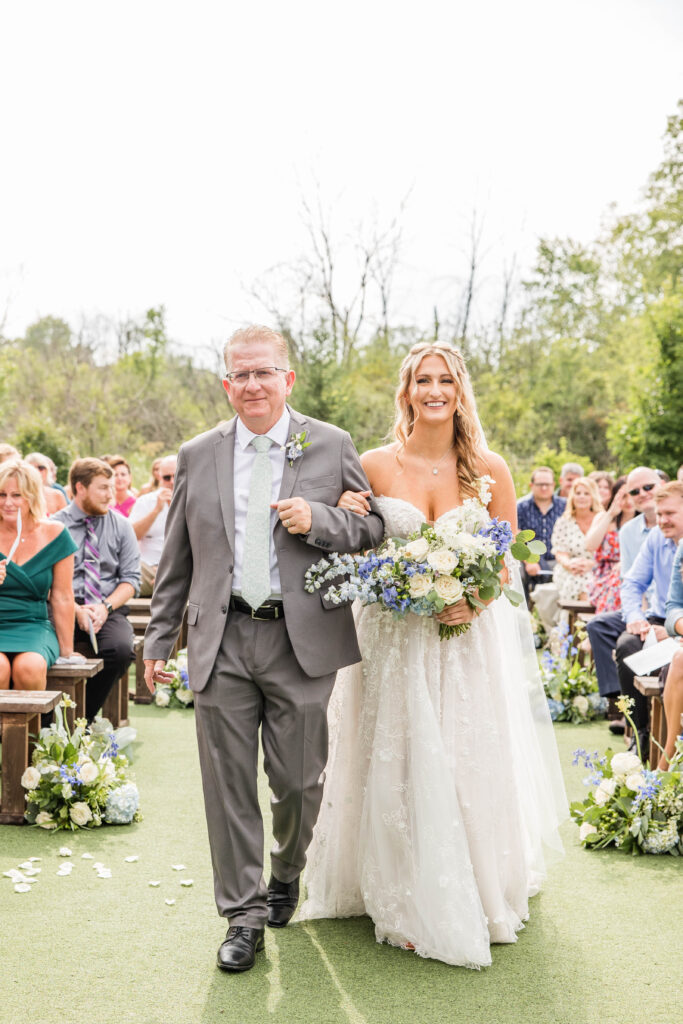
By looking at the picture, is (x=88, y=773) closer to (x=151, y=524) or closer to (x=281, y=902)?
(x=281, y=902)

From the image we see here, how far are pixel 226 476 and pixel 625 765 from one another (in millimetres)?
2663

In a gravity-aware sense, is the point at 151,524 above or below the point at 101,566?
above

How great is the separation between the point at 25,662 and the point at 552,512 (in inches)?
276

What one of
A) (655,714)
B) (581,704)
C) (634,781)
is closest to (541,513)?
(581,704)

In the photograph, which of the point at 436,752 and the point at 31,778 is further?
the point at 31,778

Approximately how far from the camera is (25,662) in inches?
229

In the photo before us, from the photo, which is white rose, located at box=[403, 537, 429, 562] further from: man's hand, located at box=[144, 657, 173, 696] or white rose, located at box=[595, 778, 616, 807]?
white rose, located at box=[595, 778, 616, 807]

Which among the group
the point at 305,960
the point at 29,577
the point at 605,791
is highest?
the point at 29,577

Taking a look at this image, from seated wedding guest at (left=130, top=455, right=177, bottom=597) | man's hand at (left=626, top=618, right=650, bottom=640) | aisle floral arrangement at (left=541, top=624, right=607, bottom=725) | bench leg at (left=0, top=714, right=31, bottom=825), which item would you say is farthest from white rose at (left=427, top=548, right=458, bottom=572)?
seated wedding guest at (left=130, top=455, right=177, bottom=597)

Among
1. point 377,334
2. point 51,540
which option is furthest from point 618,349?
point 51,540

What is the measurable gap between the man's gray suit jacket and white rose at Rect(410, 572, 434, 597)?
0.84 feet

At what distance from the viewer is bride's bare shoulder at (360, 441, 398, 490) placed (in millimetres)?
4293

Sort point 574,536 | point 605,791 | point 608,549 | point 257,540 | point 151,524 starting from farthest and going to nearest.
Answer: point 574,536, point 151,524, point 608,549, point 605,791, point 257,540

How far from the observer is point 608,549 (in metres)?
9.16
